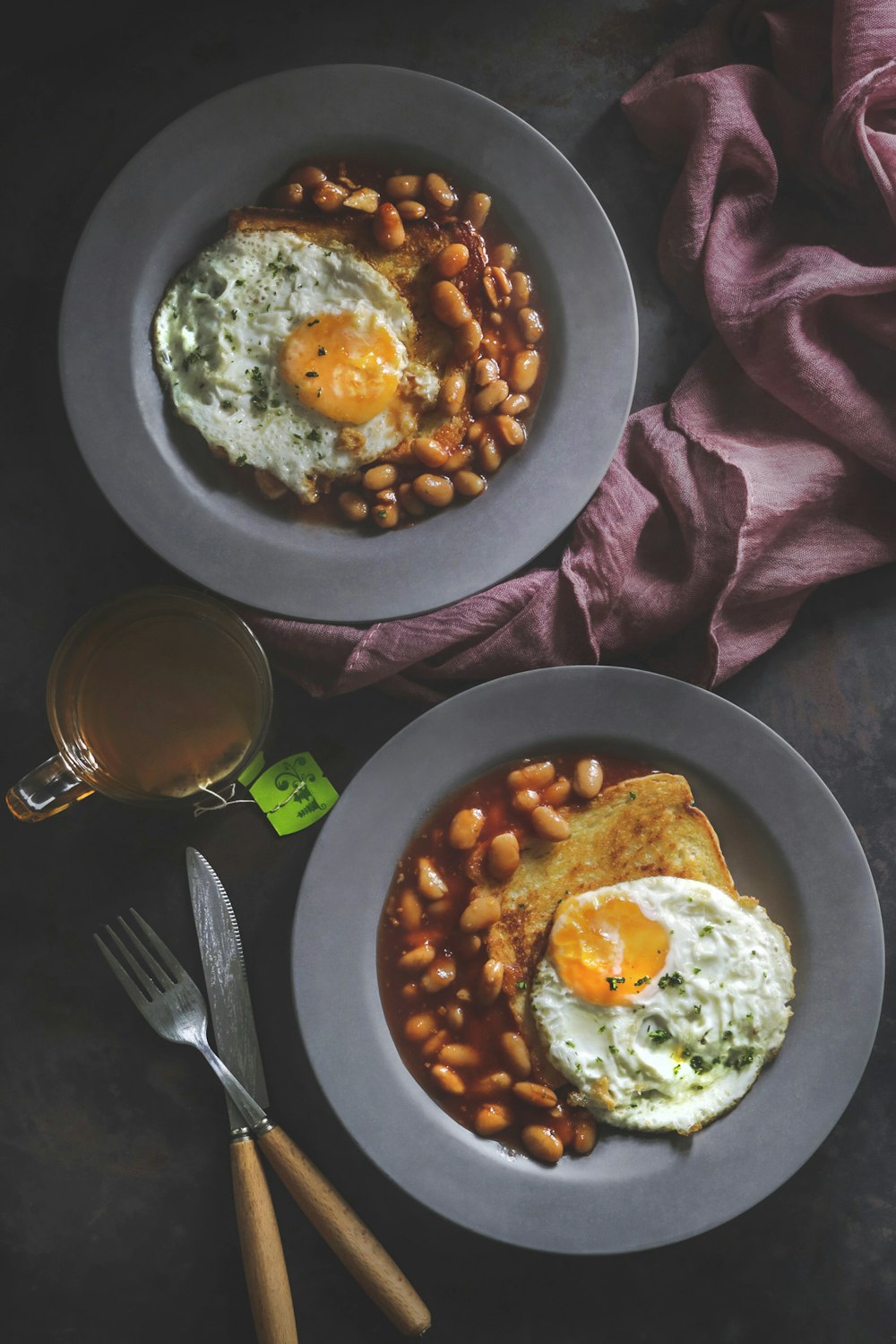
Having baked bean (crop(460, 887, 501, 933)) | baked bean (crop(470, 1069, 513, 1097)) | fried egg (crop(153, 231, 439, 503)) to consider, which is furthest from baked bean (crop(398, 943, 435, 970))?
fried egg (crop(153, 231, 439, 503))

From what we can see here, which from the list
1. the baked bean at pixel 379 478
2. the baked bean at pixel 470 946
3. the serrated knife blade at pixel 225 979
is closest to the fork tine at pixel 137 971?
the serrated knife blade at pixel 225 979

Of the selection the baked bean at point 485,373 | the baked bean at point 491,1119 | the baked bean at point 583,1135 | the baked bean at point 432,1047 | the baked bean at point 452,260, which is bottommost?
the baked bean at point 583,1135

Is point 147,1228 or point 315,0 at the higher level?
point 315,0

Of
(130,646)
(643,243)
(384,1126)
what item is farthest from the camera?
(643,243)

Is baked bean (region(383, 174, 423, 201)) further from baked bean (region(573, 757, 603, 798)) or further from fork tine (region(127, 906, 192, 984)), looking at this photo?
fork tine (region(127, 906, 192, 984))

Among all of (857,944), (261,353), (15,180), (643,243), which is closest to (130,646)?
(261,353)

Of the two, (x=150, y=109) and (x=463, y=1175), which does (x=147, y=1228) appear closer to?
(x=463, y=1175)

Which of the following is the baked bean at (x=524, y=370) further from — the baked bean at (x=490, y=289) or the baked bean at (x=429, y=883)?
the baked bean at (x=429, y=883)
